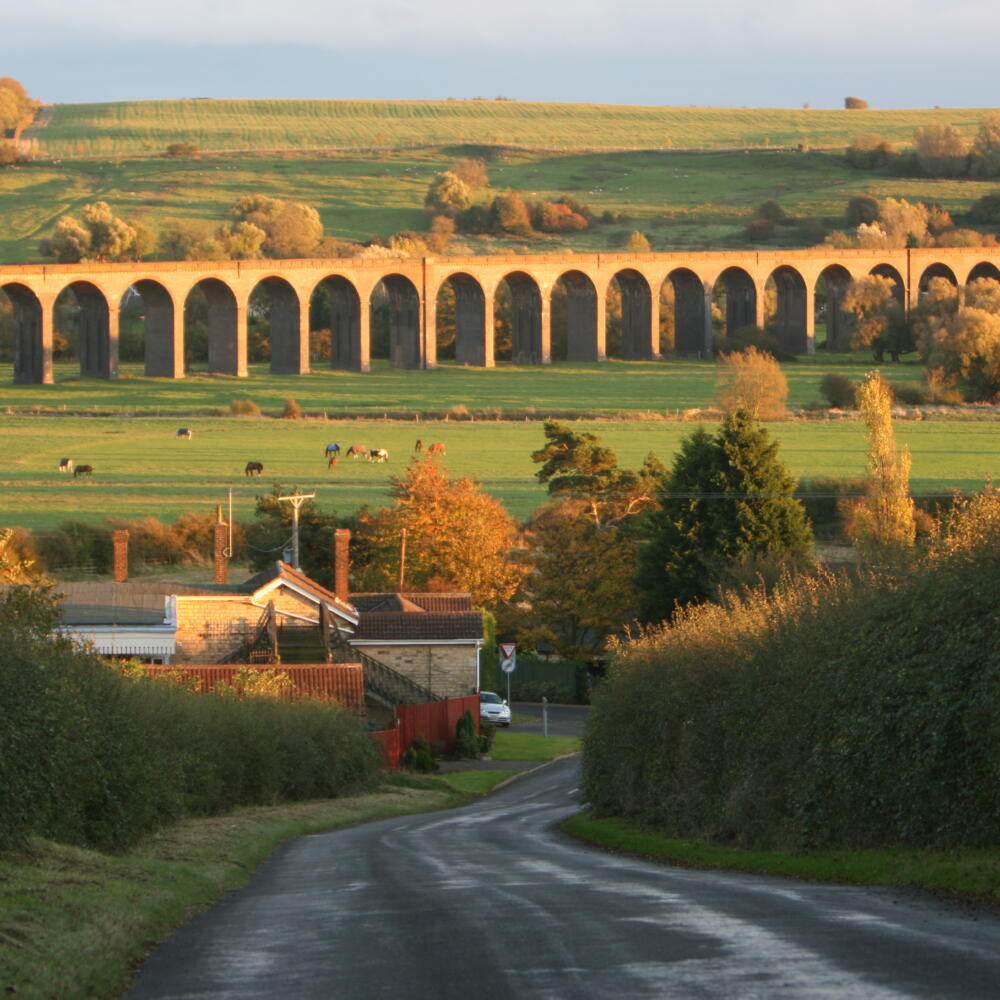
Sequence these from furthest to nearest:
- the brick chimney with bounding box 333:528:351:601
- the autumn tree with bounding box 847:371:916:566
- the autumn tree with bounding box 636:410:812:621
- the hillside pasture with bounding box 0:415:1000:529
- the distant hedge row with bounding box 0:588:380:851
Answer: the hillside pasture with bounding box 0:415:1000:529, the autumn tree with bounding box 636:410:812:621, the brick chimney with bounding box 333:528:351:601, the autumn tree with bounding box 847:371:916:566, the distant hedge row with bounding box 0:588:380:851

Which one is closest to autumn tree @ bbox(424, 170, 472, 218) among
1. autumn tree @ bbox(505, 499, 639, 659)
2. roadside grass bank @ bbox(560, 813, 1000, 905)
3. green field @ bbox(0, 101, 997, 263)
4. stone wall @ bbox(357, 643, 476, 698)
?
green field @ bbox(0, 101, 997, 263)

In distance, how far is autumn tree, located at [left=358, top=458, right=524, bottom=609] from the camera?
50406 millimetres

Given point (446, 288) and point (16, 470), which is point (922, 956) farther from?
point (446, 288)

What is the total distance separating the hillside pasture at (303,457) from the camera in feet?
181

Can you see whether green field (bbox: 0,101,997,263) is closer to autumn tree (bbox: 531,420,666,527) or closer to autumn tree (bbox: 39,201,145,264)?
autumn tree (bbox: 39,201,145,264)

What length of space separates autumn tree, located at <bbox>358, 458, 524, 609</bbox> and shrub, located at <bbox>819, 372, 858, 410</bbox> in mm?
32576

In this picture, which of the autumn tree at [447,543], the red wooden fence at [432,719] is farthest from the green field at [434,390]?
the red wooden fence at [432,719]

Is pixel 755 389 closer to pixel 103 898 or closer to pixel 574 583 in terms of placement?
pixel 574 583

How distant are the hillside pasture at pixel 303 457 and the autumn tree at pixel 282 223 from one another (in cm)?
5472

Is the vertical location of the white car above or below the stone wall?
below

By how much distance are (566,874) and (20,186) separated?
149 meters

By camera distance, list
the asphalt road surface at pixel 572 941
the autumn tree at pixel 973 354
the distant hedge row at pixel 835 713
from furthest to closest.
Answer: the autumn tree at pixel 973 354
the distant hedge row at pixel 835 713
the asphalt road surface at pixel 572 941

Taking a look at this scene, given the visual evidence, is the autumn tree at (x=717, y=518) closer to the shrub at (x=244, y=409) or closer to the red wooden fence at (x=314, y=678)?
the red wooden fence at (x=314, y=678)

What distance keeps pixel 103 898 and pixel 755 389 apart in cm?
6299
